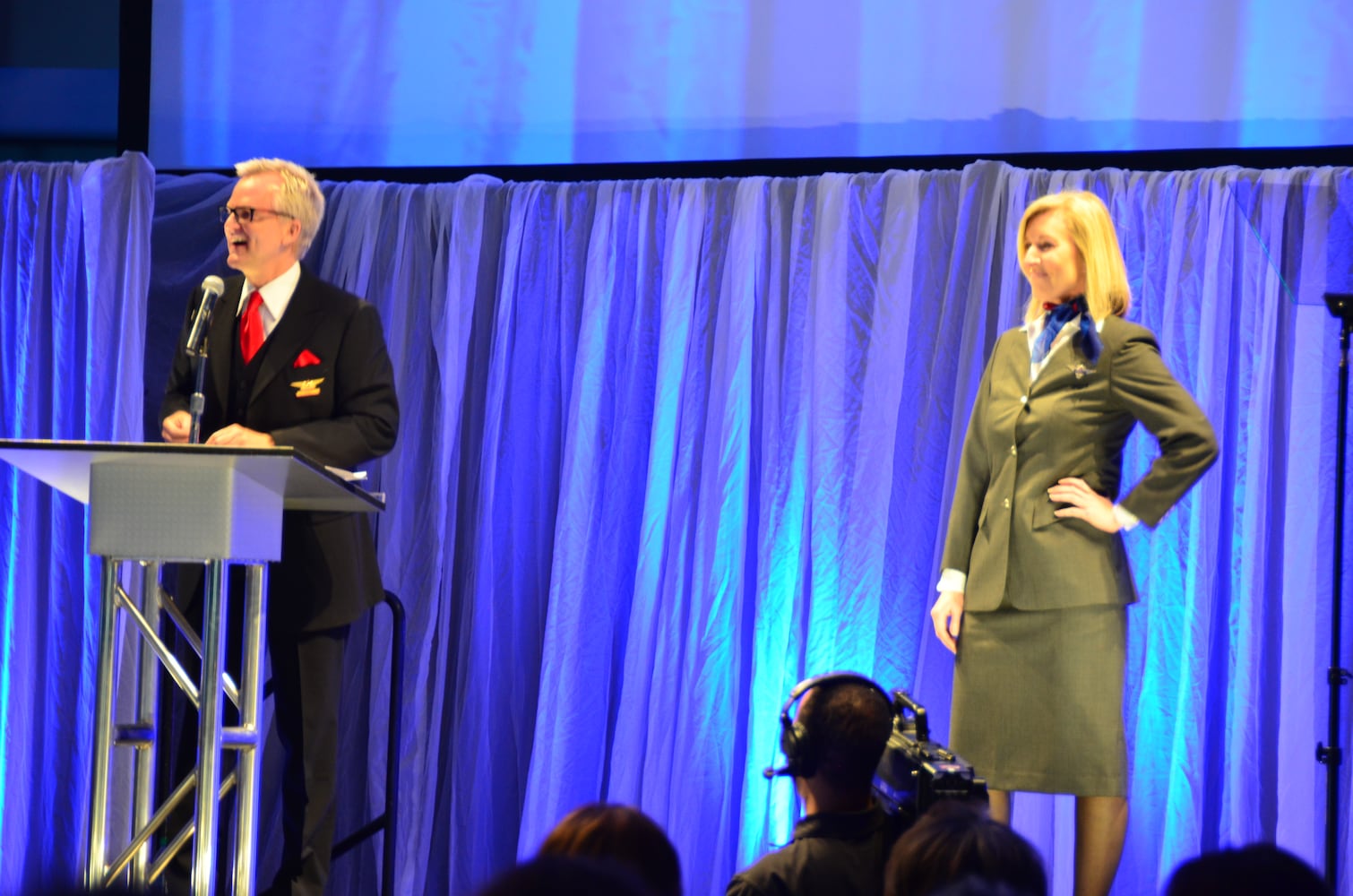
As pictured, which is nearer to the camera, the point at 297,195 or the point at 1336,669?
the point at 1336,669

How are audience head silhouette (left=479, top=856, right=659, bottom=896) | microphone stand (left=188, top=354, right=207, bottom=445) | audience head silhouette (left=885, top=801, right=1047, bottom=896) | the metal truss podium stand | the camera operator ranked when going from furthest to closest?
microphone stand (left=188, top=354, right=207, bottom=445) → the metal truss podium stand → the camera operator → audience head silhouette (left=885, top=801, right=1047, bottom=896) → audience head silhouette (left=479, top=856, right=659, bottom=896)

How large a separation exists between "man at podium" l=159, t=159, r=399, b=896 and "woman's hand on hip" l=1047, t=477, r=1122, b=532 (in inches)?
55.7

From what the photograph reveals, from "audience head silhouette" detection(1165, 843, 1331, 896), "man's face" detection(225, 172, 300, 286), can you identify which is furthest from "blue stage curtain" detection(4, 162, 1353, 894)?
"audience head silhouette" detection(1165, 843, 1331, 896)

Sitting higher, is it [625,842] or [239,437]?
[239,437]

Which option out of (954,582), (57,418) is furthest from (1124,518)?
(57,418)

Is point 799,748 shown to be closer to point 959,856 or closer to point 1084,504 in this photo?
point 959,856

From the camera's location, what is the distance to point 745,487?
13.6ft

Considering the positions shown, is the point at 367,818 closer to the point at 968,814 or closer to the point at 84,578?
the point at 84,578

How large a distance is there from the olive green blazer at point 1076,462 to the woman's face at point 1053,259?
11 centimetres

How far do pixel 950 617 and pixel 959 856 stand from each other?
155 cm

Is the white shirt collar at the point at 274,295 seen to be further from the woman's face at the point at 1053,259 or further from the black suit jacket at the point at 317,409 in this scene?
the woman's face at the point at 1053,259

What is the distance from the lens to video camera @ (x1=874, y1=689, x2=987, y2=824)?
2293 mm

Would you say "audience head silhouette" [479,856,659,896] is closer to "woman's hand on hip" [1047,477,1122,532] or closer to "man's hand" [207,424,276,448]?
"man's hand" [207,424,276,448]

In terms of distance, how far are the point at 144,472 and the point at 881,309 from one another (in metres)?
2.19
